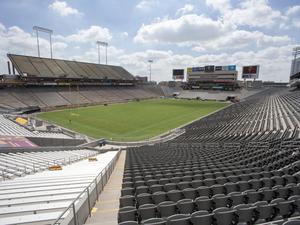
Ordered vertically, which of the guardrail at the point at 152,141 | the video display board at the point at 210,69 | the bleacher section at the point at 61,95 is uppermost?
the video display board at the point at 210,69

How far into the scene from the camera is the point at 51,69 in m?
71.6

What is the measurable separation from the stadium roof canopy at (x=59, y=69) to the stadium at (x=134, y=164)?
0.61m

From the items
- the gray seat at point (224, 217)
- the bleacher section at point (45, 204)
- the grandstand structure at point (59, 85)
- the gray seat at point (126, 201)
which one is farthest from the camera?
the grandstand structure at point (59, 85)

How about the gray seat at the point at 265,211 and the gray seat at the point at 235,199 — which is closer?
the gray seat at the point at 265,211

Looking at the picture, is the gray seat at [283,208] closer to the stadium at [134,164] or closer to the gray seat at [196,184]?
the stadium at [134,164]

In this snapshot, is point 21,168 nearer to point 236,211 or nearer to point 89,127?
point 236,211

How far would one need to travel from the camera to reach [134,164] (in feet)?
38.5

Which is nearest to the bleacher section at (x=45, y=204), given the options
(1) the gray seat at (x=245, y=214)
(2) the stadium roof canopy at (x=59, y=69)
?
(1) the gray seat at (x=245, y=214)

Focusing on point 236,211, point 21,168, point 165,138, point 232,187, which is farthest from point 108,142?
point 236,211

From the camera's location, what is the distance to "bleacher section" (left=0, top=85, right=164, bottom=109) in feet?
176

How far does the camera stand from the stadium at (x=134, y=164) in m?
4.52


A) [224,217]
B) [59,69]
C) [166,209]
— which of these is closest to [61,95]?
[59,69]

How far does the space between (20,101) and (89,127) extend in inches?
1178

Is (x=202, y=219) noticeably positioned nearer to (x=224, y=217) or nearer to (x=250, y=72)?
(x=224, y=217)
